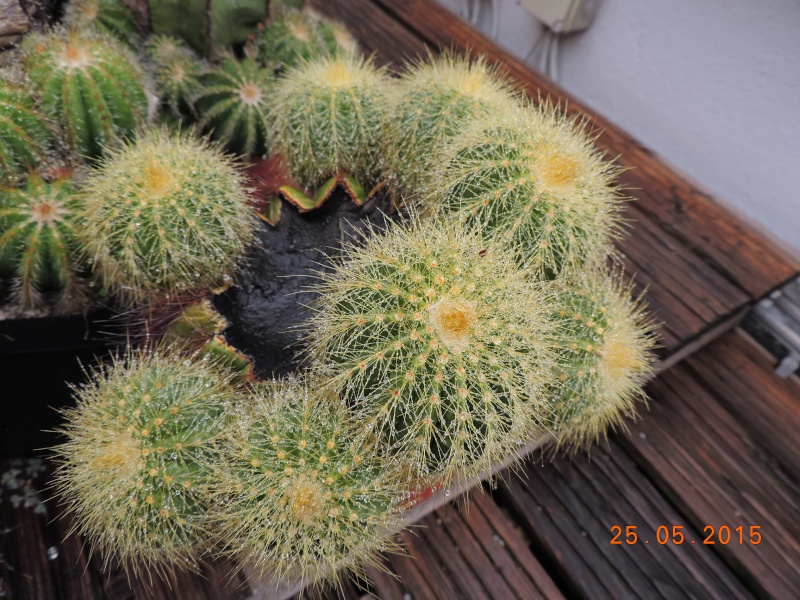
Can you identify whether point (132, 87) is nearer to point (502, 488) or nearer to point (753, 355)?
point (502, 488)

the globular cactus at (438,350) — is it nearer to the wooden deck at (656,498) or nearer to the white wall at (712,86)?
the wooden deck at (656,498)

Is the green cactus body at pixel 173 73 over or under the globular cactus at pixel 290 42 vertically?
under

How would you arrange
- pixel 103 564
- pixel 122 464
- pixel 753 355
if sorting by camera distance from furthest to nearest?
1. pixel 753 355
2. pixel 103 564
3. pixel 122 464

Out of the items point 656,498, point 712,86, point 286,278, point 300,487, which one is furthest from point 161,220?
point 712,86

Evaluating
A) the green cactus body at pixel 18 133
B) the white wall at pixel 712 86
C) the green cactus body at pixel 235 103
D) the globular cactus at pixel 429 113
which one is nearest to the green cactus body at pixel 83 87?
the green cactus body at pixel 18 133

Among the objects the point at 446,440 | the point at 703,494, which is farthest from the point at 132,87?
the point at 703,494

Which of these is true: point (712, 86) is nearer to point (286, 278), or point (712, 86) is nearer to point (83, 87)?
point (286, 278)
